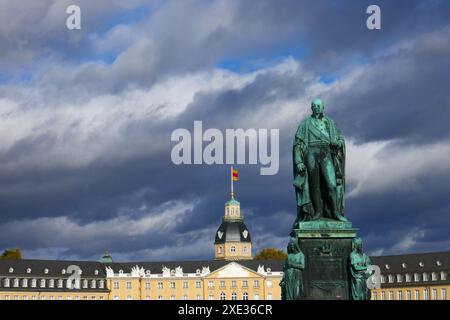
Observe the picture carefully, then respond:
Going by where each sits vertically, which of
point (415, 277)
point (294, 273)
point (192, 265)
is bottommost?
point (294, 273)

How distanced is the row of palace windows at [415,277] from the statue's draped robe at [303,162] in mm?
122900

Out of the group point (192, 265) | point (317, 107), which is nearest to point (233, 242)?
point (192, 265)

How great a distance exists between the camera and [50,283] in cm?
→ 16462

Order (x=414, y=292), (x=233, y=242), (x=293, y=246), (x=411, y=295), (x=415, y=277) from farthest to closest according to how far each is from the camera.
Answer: (x=233, y=242) → (x=411, y=295) → (x=414, y=292) → (x=415, y=277) → (x=293, y=246)

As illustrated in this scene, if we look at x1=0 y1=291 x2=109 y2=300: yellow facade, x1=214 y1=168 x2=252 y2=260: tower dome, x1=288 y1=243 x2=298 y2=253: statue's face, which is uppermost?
x1=214 y1=168 x2=252 y2=260: tower dome

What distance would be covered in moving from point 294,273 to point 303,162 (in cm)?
351

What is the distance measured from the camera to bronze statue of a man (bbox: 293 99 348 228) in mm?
32344

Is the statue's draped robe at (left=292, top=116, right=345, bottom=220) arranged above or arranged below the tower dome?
below

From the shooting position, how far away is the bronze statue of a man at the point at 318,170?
3234 centimetres

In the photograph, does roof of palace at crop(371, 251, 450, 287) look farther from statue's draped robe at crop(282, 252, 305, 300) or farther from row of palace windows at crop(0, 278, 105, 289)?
statue's draped robe at crop(282, 252, 305, 300)

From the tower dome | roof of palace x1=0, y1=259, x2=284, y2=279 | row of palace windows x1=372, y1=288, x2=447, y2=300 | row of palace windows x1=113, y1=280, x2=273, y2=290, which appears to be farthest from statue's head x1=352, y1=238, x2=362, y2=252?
the tower dome

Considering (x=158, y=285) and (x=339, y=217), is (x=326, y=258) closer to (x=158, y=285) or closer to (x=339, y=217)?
(x=339, y=217)
